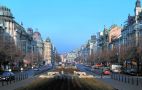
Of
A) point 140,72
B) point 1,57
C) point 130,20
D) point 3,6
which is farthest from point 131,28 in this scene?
point 1,57

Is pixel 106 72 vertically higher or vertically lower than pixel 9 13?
lower

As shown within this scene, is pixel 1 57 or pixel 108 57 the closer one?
pixel 1 57

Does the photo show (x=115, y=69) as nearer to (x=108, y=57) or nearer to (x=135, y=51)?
(x=135, y=51)

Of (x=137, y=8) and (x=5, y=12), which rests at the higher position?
(x=137, y=8)

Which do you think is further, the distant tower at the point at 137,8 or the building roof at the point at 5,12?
the building roof at the point at 5,12

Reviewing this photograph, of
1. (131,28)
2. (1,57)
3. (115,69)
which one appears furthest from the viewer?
(131,28)

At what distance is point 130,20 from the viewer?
18600cm

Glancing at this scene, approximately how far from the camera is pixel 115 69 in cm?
14288

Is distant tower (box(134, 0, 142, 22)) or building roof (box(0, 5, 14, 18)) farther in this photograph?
building roof (box(0, 5, 14, 18))

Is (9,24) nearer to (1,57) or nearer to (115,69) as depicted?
(115,69)

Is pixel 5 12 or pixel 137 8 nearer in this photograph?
pixel 137 8

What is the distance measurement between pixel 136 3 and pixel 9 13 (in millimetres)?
51719

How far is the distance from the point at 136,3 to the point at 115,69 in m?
49.2

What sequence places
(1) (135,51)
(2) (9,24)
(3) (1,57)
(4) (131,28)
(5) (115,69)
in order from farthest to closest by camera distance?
(2) (9,24) → (4) (131,28) → (5) (115,69) → (1) (135,51) → (3) (1,57)
